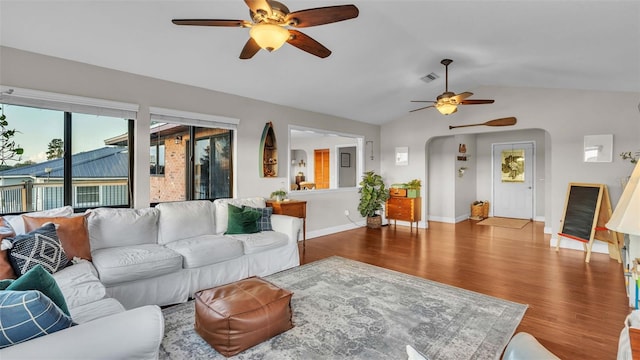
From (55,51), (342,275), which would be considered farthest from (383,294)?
(55,51)

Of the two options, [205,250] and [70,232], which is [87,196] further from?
[205,250]

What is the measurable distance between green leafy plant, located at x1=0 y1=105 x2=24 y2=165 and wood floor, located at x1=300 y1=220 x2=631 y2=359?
10.9 ft

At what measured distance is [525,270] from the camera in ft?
12.7

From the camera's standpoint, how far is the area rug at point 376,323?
2.12 meters

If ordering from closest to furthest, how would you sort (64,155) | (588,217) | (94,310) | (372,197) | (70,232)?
1. (94,310)
2. (70,232)
3. (64,155)
4. (588,217)
5. (372,197)

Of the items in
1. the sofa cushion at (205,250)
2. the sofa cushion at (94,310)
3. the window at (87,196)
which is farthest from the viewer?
the window at (87,196)

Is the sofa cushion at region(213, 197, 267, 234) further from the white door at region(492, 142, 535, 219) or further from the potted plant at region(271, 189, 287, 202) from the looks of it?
the white door at region(492, 142, 535, 219)

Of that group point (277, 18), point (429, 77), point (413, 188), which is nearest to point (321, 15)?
point (277, 18)

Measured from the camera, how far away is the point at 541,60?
3.84 m

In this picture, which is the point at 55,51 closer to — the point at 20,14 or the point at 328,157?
the point at 20,14

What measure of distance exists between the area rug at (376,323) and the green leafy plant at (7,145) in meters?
2.13

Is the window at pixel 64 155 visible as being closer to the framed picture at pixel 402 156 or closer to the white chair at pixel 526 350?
the white chair at pixel 526 350

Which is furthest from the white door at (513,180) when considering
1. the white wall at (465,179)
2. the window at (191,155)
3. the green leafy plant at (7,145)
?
the green leafy plant at (7,145)

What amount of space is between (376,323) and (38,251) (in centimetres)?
259
